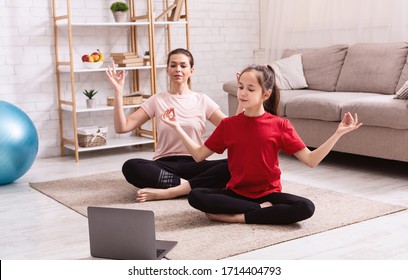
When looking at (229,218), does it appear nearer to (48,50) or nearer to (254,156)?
(254,156)

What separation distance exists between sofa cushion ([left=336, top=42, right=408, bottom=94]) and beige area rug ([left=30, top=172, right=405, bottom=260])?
1.29 metres

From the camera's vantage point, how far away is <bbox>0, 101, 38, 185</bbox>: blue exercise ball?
3846 mm

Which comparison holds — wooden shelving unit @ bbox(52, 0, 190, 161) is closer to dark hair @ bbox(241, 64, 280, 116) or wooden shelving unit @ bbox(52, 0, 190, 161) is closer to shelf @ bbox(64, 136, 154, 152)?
shelf @ bbox(64, 136, 154, 152)

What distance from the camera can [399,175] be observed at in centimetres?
396

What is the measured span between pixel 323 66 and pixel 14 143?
2.57m

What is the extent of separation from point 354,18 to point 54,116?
8.67 ft

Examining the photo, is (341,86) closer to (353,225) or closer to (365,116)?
(365,116)

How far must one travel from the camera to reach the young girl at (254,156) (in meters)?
2.84

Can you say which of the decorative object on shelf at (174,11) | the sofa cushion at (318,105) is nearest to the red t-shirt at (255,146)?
the sofa cushion at (318,105)

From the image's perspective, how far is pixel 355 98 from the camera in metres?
4.28

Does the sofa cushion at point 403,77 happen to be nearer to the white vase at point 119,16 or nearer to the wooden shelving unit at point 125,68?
the wooden shelving unit at point 125,68

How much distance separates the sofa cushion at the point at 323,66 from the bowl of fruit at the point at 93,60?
5.61 ft

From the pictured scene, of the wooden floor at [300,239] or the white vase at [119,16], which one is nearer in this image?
the wooden floor at [300,239]
